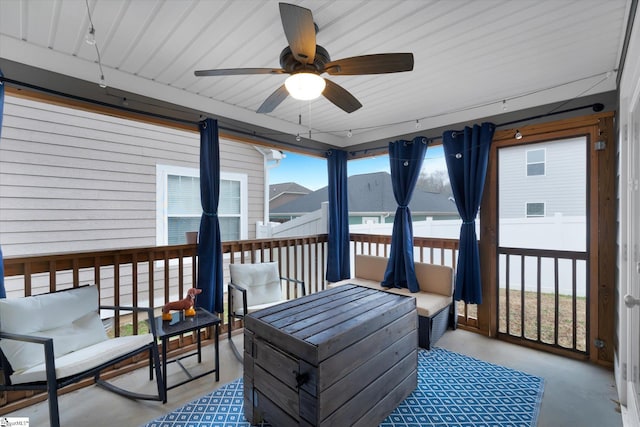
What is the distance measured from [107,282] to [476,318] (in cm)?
478

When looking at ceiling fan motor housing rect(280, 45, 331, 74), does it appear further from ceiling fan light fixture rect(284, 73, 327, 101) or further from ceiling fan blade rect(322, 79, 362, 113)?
ceiling fan blade rect(322, 79, 362, 113)

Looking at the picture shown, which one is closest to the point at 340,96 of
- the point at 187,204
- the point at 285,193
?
the point at 187,204

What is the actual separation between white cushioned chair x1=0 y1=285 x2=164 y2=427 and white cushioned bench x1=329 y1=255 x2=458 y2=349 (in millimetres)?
2415

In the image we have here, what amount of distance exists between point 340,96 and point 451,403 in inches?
95.3

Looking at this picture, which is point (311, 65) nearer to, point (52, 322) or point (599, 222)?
point (52, 322)

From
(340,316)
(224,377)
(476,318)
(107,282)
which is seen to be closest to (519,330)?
(476,318)

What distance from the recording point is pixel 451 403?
2225 mm

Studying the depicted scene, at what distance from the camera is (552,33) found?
6.74 feet

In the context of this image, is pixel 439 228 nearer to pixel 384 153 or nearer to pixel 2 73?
pixel 384 153

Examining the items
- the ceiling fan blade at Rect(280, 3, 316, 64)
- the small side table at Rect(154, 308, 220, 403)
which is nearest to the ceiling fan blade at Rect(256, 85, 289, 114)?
the ceiling fan blade at Rect(280, 3, 316, 64)

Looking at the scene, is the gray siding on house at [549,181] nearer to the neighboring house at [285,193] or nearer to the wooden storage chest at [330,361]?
the wooden storage chest at [330,361]

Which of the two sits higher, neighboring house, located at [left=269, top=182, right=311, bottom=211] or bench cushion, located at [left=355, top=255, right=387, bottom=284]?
neighboring house, located at [left=269, top=182, right=311, bottom=211]

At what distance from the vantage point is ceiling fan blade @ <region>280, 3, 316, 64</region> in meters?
1.41

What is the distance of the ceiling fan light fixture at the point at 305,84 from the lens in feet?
6.21
